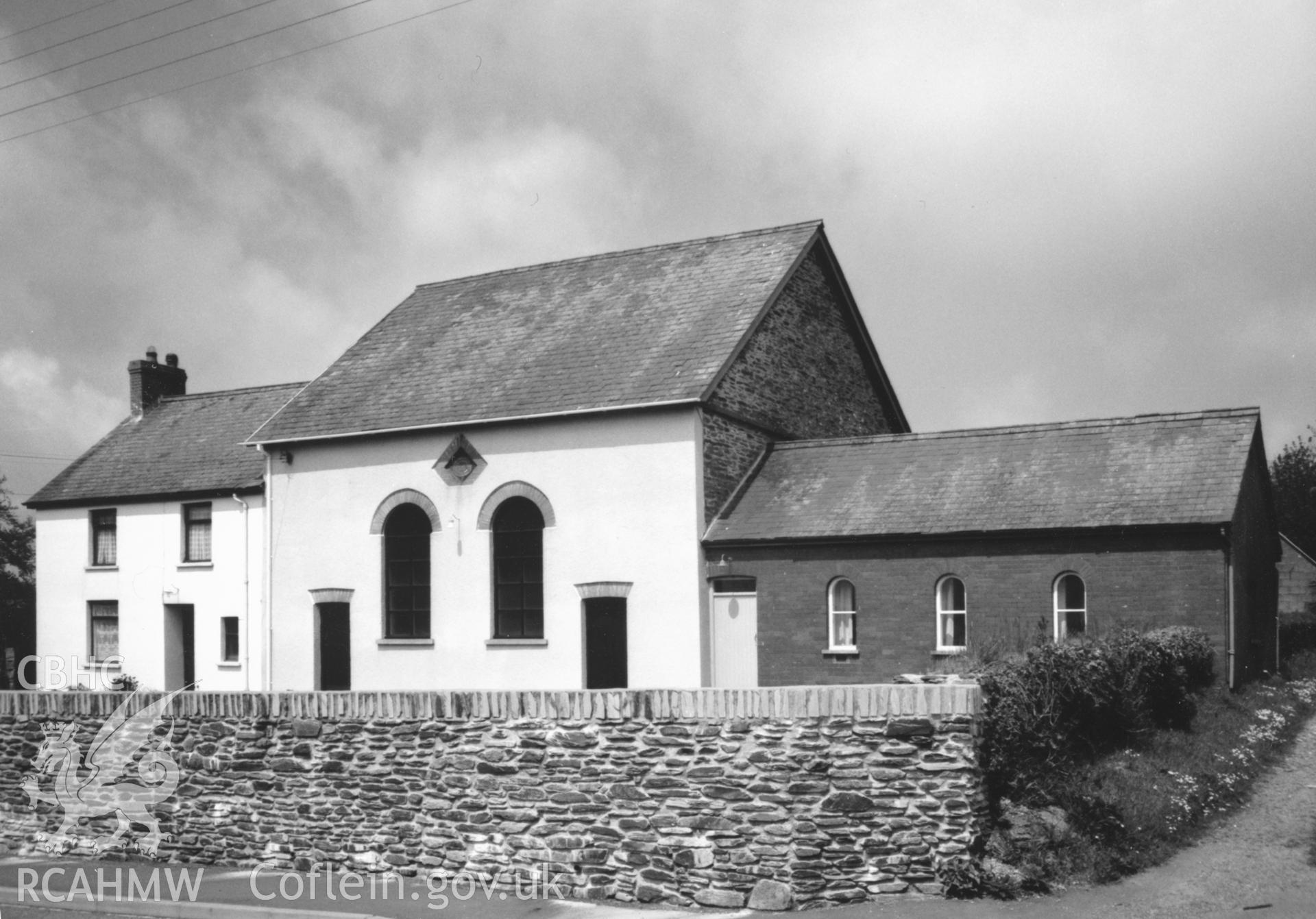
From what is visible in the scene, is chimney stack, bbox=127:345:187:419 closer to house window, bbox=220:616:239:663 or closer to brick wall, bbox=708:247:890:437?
house window, bbox=220:616:239:663

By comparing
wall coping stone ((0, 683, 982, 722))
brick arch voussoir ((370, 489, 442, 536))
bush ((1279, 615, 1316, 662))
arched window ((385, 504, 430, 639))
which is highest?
brick arch voussoir ((370, 489, 442, 536))

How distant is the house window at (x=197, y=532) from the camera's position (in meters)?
33.0

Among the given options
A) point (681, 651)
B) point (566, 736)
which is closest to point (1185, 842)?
point (566, 736)

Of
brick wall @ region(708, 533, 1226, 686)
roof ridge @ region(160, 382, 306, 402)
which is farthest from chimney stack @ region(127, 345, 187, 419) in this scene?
brick wall @ region(708, 533, 1226, 686)

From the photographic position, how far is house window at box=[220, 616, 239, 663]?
104 ft

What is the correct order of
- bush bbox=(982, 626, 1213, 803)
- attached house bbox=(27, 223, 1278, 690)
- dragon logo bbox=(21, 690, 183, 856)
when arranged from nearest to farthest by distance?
bush bbox=(982, 626, 1213, 803) → dragon logo bbox=(21, 690, 183, 856) → attached house bbox=(27, 223, 1278, 690)

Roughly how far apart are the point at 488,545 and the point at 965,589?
949 centimetres

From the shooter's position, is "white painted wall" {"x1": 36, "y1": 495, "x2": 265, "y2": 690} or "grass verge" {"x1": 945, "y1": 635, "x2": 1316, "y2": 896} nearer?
"grass verge" {"x1": 945, "y1": 635, "x2": 1316, "y2": 896}

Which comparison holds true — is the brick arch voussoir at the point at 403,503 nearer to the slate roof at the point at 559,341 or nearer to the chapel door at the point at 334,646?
the slate roof at the point at 559,341

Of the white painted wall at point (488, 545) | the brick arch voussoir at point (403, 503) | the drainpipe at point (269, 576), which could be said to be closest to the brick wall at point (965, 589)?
the white painted wall at point (488, 545)

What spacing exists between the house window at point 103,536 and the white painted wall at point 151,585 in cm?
16

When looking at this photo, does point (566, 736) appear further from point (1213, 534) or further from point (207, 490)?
point (207, 490)

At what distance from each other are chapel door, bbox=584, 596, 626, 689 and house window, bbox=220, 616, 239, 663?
36.9ft

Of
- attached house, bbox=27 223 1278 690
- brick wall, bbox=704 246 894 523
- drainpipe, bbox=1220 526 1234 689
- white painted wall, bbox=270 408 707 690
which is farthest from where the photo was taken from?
brick wall, bbox=704 246 894 523
